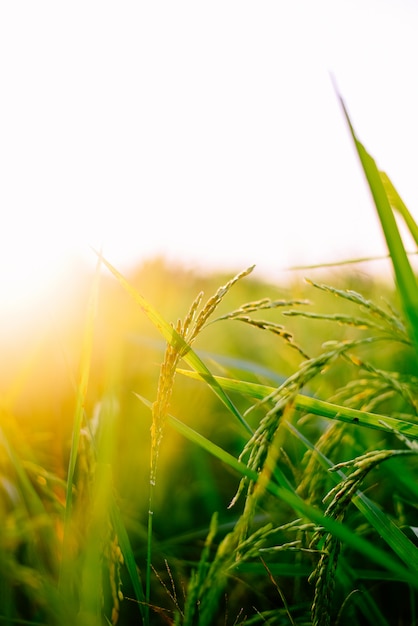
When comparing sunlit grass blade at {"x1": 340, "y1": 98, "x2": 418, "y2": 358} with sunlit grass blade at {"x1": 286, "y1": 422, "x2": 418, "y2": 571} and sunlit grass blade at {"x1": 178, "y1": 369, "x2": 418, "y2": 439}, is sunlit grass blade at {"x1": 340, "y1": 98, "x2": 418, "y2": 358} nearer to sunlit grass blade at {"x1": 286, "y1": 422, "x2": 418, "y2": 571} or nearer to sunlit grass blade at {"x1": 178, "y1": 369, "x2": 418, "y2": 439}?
sunlit grass blade at {"x1": 178, "y1": 369, "x2": 418, "y2": 439}

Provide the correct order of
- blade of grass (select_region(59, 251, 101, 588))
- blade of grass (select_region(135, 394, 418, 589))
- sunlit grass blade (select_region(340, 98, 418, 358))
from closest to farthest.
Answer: blade of grass (select_region(135, 394, 418, 589)), sunlit grass blade (select_region(340, 98, 418, 358)), blade of grass (select_region(59, 251, 101, 588))

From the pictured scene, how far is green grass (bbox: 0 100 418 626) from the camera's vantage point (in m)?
0.77

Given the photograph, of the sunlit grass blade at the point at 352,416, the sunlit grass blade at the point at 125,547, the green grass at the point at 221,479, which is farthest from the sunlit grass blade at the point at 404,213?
the sunlit grass blade at the point at 125,547

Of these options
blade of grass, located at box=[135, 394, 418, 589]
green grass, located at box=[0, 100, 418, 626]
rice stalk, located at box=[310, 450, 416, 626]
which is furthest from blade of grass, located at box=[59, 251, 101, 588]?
rice stalk, located at box=[310, 450, 416, 626]

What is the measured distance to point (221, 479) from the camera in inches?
90.1

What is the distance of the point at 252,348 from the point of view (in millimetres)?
4098

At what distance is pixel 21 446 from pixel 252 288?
5.67 m

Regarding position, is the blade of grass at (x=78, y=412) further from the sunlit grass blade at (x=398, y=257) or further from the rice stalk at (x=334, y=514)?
the sunlit grass blade at (x=398, y=257)

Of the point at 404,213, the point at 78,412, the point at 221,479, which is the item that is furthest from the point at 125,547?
the point at 221,479

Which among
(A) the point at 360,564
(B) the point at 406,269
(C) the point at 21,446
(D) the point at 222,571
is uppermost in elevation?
(B) the point at 406,269

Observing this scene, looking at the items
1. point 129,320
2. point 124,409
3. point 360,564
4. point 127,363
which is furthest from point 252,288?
point 360,564

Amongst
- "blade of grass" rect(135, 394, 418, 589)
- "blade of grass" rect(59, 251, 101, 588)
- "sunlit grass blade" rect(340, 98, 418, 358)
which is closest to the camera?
"blade of grass" rect(135, 394, 418, 589)

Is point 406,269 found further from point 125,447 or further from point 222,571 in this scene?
point 125,447

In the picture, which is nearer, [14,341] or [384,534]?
[384,534]
